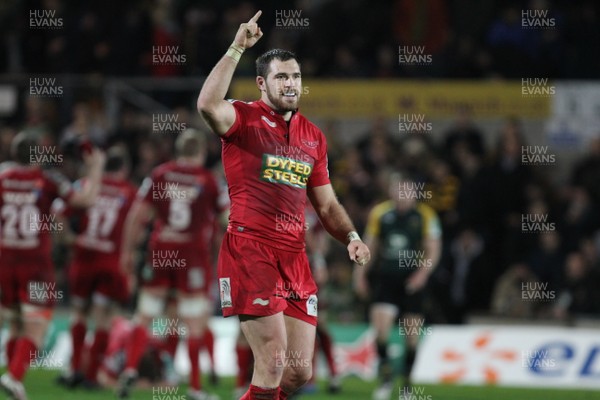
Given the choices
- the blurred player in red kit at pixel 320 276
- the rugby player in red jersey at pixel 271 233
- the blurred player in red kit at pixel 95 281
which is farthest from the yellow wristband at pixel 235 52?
the blurred player in red kit at pixel 95 281

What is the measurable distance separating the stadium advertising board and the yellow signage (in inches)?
174

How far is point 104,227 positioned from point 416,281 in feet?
12.3

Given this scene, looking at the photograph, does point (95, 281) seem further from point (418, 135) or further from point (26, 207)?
point (418, 135)

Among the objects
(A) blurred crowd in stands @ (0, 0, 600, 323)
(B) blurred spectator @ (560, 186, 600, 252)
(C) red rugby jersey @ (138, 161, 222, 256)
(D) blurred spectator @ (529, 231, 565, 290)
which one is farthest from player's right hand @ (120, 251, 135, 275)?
(B) blurred spectator @ (560, 186, 600, 252)

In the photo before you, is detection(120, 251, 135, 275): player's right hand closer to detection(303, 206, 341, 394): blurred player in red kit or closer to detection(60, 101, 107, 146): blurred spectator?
detection(303, 206, 341, 394): blurred player in red kit

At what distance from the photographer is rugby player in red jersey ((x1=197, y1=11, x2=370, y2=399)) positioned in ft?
27.4

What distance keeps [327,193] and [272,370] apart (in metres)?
1.47

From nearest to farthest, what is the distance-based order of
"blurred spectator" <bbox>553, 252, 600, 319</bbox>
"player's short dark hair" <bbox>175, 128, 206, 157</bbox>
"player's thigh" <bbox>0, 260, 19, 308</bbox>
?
1. "player's thigh" <bbox>0, 260, 19, 308</bbox>
2. "player's short dark hair" <bbox>175, 128, 206, 157</bbox>
3. "blurred spectator" <bbox>553, 252, 600, 319</bbox>

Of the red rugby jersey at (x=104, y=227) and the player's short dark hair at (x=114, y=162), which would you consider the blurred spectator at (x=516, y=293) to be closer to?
the red rugby jersey at (x=104, y=227)

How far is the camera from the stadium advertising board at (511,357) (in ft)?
53.1

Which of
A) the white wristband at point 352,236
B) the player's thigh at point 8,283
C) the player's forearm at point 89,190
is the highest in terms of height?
the player's forearm at point 89,190

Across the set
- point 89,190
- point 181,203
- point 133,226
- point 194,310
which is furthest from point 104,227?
point 89,190

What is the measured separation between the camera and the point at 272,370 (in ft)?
27.1

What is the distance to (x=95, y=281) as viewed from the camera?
47.6 ft
